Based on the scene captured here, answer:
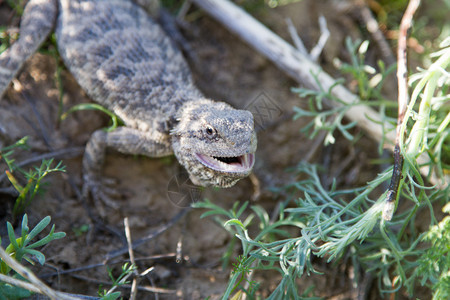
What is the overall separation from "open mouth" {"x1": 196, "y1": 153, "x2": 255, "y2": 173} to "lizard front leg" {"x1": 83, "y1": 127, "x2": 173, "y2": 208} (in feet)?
2.05

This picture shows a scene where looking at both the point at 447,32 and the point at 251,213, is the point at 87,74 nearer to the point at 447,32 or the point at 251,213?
the point at 251,213

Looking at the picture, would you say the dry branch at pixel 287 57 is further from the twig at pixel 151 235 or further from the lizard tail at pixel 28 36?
the twig at pixel 151 235

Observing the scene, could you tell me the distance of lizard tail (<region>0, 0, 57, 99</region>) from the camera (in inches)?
145

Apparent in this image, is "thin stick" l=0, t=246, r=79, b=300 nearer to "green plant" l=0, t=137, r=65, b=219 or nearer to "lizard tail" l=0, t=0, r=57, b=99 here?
"green plant" l=0, t=137, r=65, b=219

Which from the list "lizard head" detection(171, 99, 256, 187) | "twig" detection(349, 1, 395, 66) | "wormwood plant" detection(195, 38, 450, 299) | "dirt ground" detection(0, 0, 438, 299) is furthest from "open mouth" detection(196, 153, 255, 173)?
"twig" detection(349, 1, 395, 66)

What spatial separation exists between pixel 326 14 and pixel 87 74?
2836 millimetres

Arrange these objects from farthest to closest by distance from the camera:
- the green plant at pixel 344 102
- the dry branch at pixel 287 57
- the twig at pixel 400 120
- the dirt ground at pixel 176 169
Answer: the dry branch at pixel 287 57
the green plant at pixel 344 102
the dirt ground at pixel 176 169
the twig at pixel 400 120

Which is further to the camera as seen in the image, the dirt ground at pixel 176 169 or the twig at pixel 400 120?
the dirt ground at pixel 176 169

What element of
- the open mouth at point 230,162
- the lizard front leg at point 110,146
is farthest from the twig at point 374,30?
the lizard front leg at point 110,146

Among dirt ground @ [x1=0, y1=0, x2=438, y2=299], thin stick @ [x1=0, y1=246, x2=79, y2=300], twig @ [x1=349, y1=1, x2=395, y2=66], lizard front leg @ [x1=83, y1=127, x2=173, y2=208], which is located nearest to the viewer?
thin stick @ [x1=0, y1=246, x2=79, y2=300]

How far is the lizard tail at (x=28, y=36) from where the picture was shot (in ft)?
12.1

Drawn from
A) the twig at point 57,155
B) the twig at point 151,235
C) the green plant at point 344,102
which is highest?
the green plant at point 344,102

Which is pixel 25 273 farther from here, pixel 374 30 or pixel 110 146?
pixel 374 30

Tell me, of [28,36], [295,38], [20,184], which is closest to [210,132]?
[20,184]
